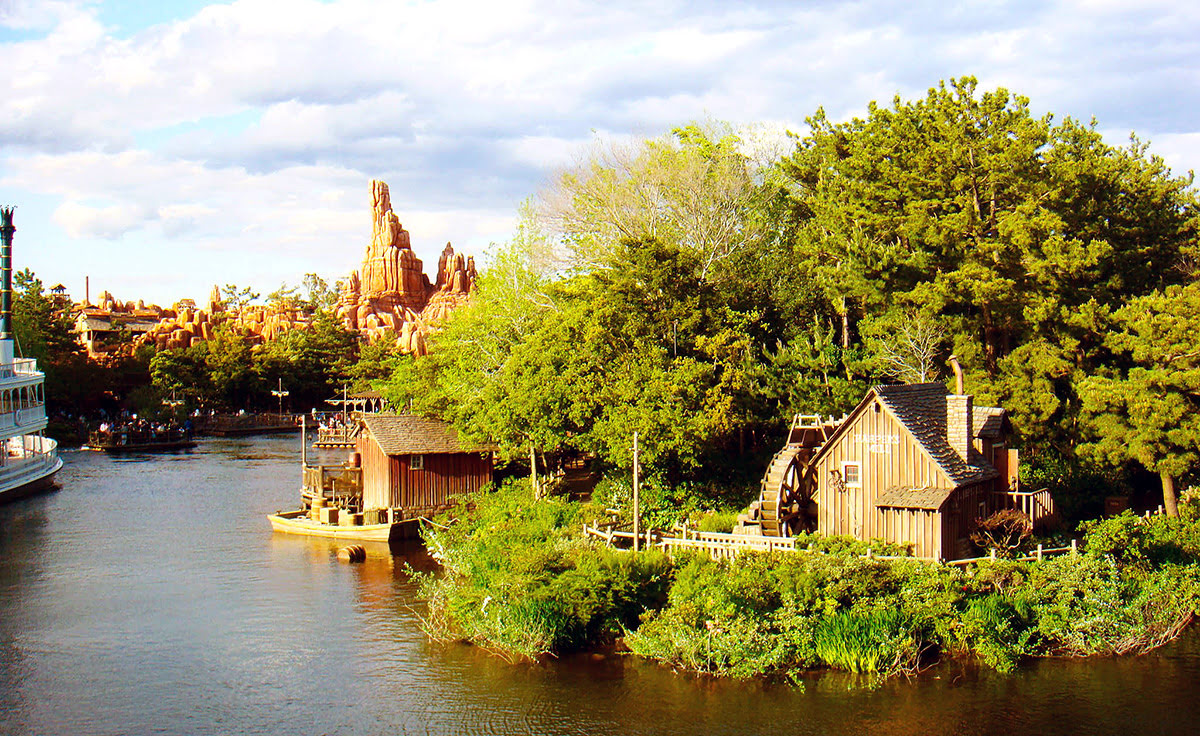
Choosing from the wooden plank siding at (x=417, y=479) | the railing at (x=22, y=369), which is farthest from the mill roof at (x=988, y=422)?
the railing at (x=22, y=369)

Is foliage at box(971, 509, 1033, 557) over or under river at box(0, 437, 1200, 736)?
over

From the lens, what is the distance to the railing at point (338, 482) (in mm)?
43969

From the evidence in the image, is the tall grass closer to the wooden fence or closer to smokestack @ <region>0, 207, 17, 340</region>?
the wooden fence

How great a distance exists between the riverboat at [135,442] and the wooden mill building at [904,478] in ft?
204

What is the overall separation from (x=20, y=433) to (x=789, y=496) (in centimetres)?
4080

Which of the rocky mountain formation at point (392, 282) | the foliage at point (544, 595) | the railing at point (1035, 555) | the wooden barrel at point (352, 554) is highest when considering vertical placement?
the rocky mountain formation at point (392, 282)

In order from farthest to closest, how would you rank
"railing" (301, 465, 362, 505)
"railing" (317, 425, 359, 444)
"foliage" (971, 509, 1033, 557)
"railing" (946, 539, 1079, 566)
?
1. "railing" (317, 425, 359, 444)
2. "railing" (301, 465, 362, 505)
3. "foliage" (971, 509, 1033, 557)
4. "railing" (946, 539, 1079, 566)

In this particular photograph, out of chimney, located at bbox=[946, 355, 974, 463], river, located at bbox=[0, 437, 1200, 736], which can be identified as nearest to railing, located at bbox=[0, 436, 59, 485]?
river, located at bbox=[0, 437, 1200, 736]

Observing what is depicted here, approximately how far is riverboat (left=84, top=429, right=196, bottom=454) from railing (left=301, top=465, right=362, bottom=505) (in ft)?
130

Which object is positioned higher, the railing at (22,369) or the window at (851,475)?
the railing at (22,369)

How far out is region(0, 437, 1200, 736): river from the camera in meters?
21.0

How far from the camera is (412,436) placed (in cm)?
4266

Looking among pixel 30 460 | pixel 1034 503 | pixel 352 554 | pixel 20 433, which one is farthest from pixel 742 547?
pixel 30 460

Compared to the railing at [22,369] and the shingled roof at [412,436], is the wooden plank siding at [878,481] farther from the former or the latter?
the railing at [22,369]
